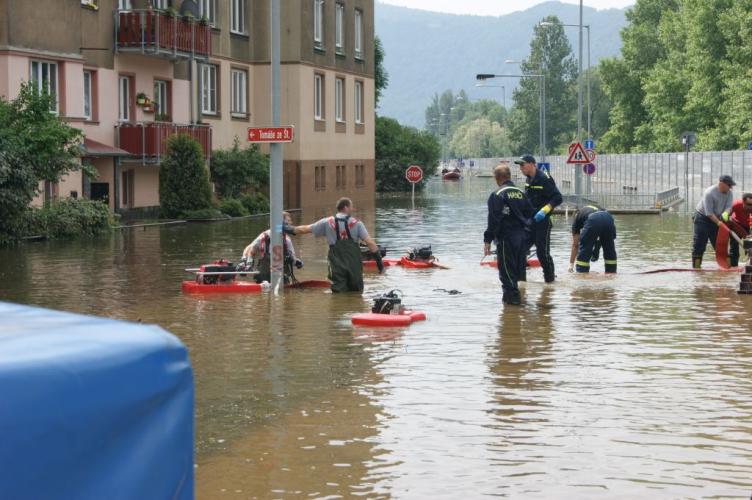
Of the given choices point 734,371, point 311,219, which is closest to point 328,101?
point 311,219

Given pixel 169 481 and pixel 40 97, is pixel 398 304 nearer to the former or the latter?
pixel 169 481

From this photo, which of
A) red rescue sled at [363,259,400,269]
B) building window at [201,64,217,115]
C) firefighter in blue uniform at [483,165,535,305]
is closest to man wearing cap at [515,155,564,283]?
firefighter in blue uniform at [483,165,535,305]

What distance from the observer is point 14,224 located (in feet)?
96.7

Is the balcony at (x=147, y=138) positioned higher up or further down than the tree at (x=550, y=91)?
further down

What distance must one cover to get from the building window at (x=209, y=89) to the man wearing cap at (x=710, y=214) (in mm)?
27699

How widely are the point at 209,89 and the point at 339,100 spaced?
12.1 meters

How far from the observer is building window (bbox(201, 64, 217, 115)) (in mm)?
46906

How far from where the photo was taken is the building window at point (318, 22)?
178 feet

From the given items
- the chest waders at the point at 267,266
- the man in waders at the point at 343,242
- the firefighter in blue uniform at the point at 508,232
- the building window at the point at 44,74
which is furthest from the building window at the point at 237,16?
the firefighter in blue uniform at the point at 508,232

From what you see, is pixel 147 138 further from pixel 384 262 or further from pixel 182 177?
pixel 384 262

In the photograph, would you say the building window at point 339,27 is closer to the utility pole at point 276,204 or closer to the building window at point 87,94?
the building window at point 87,94

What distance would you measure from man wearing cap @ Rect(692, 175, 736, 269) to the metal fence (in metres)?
28.1

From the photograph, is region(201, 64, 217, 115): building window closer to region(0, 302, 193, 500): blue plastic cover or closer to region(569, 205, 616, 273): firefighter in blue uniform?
region(569, 205, 616, 273): firefighter in blue uniform

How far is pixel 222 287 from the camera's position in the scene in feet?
60.3
